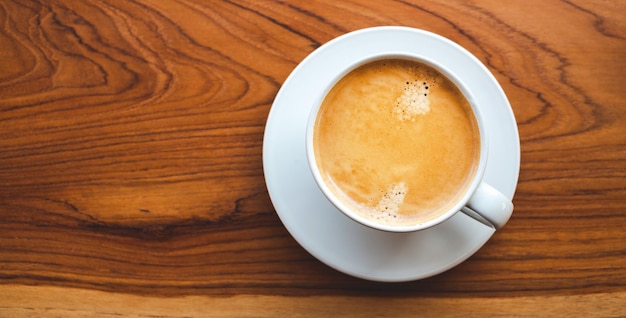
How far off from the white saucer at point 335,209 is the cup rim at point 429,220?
81mm

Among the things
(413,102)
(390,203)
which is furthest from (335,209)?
(413,102)

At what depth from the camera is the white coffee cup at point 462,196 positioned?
0.77 meters

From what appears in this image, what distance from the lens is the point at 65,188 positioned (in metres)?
0.99

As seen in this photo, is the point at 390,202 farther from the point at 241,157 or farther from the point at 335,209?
the point at 241,157

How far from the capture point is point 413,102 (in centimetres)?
82

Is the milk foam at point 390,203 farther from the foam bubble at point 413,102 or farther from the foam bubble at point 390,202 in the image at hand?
the foam bubble at point 413,102

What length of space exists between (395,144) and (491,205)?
159 millimetres

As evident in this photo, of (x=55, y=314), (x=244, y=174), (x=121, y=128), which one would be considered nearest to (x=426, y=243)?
(x=244, y=174)

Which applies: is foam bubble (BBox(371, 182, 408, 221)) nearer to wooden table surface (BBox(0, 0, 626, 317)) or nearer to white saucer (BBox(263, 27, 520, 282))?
white saucer (BBox(263, 27, 520, 282))

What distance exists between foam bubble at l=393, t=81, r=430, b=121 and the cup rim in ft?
0.12

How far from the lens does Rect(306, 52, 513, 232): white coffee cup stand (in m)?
0.77

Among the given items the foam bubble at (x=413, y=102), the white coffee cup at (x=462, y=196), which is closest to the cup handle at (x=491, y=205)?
the white coffee cup at (x=462, y=196)

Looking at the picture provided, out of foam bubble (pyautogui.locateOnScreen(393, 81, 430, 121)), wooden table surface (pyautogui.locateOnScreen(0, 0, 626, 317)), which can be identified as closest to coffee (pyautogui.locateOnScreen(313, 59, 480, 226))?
foam bubble (pyautogui.locateOnScreen(393, 81, 430, 121))

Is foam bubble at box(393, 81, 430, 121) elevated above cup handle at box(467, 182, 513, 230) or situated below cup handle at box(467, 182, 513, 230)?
above
